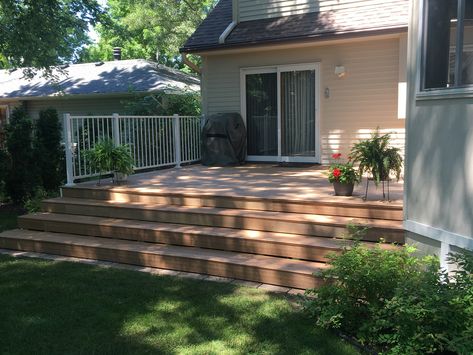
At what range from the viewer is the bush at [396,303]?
2887 mm

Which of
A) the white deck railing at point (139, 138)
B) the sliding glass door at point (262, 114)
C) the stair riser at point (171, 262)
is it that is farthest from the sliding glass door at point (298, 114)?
the stair riser at point (171, 262)

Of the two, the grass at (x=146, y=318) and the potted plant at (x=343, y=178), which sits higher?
the potted plant at (x=343, y=178)

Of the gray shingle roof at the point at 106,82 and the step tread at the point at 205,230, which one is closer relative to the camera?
the step tread at the point at 205,230

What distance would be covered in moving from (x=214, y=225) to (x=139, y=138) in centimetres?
345

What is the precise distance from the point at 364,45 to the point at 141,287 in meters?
6.25

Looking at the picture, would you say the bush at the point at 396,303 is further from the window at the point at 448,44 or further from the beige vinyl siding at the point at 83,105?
the beige vinyl siding at the point at 83,105

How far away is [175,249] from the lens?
211 inches

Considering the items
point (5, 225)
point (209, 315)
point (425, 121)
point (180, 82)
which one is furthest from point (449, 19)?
point (180, 82)

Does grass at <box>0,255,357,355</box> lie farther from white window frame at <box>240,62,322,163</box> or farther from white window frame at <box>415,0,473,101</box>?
white window frame at <box>240,62,322,163</box>

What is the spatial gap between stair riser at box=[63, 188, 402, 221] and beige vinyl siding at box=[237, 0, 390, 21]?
508 cm

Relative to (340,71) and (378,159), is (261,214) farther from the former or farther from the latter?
(340,71)

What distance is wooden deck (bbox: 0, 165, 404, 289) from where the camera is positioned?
15.6 ft

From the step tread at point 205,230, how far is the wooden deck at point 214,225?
1 cm

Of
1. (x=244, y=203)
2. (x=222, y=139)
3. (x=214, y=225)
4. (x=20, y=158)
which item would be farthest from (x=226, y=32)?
(x=214, y=225)
